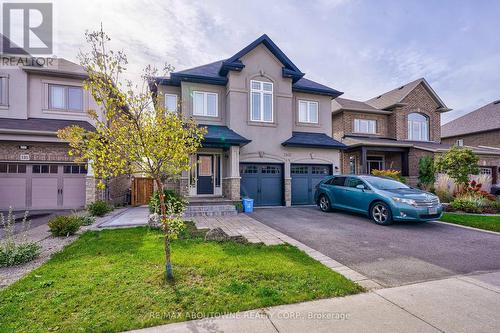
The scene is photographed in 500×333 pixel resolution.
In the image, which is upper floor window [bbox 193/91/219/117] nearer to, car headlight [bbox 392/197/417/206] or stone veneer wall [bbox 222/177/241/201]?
stone veneer wall [bbox 222/177/241/201]

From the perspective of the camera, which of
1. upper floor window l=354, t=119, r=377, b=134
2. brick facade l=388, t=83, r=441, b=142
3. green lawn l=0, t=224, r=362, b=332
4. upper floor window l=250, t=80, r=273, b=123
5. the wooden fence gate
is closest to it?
green lawn l=0, t=224, r=362, b=332

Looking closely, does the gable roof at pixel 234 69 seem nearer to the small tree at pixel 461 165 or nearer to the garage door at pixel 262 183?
the garage door at pixel 262 183

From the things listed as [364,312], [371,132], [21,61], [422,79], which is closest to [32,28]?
[21,61]

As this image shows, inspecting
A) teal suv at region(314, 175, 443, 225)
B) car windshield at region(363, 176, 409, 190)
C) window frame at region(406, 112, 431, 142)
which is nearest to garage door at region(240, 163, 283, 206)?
teal suv at region(314, 175, 443, 225)

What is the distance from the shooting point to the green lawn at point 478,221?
7.44 meters

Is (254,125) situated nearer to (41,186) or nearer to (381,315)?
(381,315)

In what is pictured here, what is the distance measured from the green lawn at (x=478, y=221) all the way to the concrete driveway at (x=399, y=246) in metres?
0.69

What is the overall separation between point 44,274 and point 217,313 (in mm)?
3399

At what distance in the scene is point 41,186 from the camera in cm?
1134

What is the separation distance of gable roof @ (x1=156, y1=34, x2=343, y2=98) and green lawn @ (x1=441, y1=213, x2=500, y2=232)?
9.05 metres

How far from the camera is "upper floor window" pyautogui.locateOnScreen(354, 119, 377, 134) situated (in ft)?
60.3

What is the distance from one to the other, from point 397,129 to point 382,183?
12.6 m

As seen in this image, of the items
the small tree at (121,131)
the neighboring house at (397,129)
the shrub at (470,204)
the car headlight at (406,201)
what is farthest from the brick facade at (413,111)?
the small tree at (121,131)

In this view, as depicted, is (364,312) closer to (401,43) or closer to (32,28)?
(401,43)
